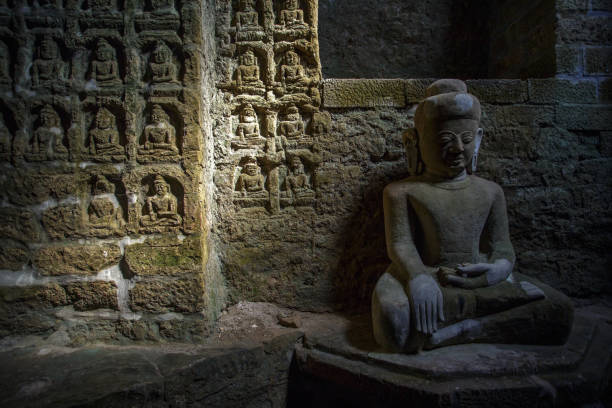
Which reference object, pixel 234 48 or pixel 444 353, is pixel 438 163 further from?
pixel 234 48

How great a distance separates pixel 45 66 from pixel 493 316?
9.19ft

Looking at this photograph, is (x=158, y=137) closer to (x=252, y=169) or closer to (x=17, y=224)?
(x=252, y=169)

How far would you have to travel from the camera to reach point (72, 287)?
2.04m

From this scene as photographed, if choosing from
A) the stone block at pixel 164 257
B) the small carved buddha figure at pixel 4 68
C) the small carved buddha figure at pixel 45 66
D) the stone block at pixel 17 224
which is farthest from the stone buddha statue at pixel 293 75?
the stone block at pixel 17 224

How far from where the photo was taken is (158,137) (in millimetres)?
2084

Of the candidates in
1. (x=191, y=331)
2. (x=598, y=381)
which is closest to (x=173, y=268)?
(x=191, y=331)

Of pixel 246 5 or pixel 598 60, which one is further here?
pixel 598 60

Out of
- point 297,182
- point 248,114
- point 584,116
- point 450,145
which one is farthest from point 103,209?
point 584,116

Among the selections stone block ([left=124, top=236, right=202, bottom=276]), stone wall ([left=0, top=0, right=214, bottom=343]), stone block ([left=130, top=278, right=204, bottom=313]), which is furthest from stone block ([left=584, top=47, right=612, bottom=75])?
stone block ([left=130, top=278, right=204, bottom=313])

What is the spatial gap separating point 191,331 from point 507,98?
2580 mm

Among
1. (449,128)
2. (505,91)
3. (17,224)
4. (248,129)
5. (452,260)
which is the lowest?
(452,260)

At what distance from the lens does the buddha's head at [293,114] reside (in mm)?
2494

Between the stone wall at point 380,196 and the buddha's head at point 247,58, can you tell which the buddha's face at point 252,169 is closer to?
the stone wall at point 380,196

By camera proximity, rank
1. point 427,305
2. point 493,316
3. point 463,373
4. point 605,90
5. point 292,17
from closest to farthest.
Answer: point 463,373 → point 427,305 → point 493,316 → point 292,17 → point 605,90
